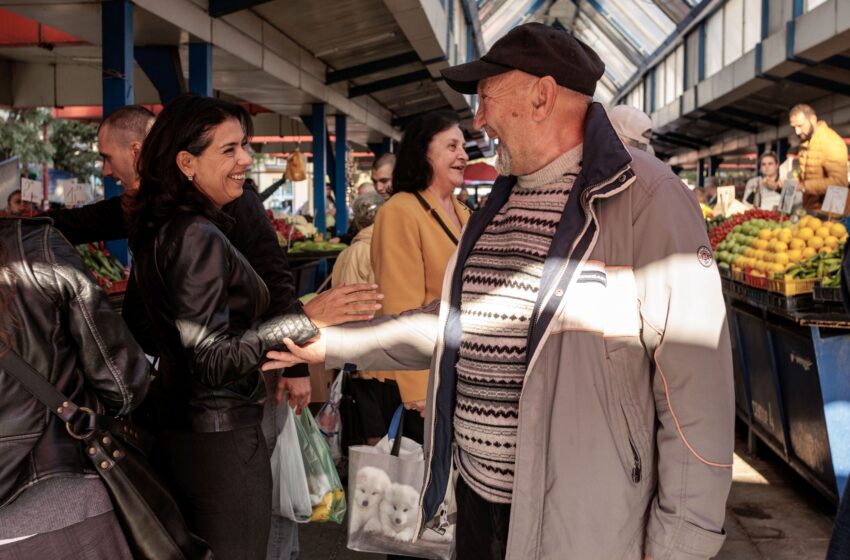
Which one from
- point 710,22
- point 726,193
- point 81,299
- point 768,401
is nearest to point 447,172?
point 81,299

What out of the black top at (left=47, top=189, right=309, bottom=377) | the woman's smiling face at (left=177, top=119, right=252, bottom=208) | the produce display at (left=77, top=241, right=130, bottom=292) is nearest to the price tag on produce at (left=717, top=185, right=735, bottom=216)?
the produce display at (left=77, top=241, right=130, bottom=292)

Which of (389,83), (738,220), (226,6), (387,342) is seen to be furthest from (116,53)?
(389,83)

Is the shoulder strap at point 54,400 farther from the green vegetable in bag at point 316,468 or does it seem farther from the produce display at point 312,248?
the produce display at point 312,248

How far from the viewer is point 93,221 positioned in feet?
10.7

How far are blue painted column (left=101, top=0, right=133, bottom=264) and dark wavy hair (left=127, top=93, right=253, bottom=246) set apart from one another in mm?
3943

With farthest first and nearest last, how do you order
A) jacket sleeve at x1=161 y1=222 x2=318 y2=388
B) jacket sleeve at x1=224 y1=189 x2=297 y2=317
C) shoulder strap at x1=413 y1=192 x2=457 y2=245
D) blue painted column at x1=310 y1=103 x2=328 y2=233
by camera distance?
blue painted column at x1=310 y1=103 x2=328 y2=233, shoulder strap at x1=413 y1=192 x2=457 y2=245, jacket sleeve at x1=224 y1=189 x2=297 y2=317, jacket sleeve at x1=161 y1=222 x2=318 y2=388

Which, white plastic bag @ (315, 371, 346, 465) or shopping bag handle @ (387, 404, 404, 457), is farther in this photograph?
white plastic bag @ (315, 371, 346, 465)

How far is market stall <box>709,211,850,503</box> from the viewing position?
4.15 meters

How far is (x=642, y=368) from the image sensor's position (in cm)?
182

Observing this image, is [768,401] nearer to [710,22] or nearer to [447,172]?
[447,172]

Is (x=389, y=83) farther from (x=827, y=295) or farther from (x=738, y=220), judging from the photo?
(x=827, y=295)

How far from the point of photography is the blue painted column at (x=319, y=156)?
13.4 m

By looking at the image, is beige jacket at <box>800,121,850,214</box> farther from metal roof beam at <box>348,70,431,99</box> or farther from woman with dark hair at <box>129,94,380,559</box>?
metal roof beam at <box>348,70,431,99</box>

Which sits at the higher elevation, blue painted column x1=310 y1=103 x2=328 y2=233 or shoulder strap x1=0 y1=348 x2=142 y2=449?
blue painted column x1=310 y1=103 x2=328 y2=233
